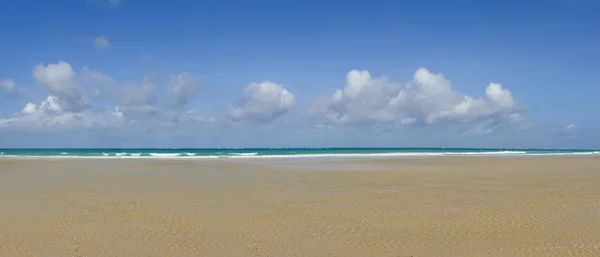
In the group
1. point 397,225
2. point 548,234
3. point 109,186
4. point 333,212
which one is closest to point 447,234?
point 397,225

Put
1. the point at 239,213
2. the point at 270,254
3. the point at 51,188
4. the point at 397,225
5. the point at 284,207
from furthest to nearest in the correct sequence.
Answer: the point at 51,188, the point at 284,207, the point at 239,213, the point at 397,225, the point at 270,254

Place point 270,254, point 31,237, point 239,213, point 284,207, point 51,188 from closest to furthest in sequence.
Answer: point 270,254, point 31,237, point 239,213, point 284,207, point 51,188

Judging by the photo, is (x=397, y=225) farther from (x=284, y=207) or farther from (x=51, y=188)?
(x=51, y=188)

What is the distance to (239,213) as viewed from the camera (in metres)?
12.6

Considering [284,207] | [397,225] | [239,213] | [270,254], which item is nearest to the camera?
[270,254]

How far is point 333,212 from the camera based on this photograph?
12766 millimetres

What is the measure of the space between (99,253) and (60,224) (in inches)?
123

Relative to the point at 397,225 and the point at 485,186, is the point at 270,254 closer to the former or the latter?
the point at 397,225

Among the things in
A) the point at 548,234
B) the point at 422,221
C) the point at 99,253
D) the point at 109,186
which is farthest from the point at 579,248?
the point at 109,186

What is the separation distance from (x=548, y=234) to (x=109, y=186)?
625 inches

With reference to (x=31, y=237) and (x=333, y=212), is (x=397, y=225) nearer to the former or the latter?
(x=333, y=212)

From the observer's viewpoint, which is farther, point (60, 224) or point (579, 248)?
point (60, 224)

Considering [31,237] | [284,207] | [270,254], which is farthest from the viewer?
[284,207]

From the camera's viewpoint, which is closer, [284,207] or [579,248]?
[579,248]
